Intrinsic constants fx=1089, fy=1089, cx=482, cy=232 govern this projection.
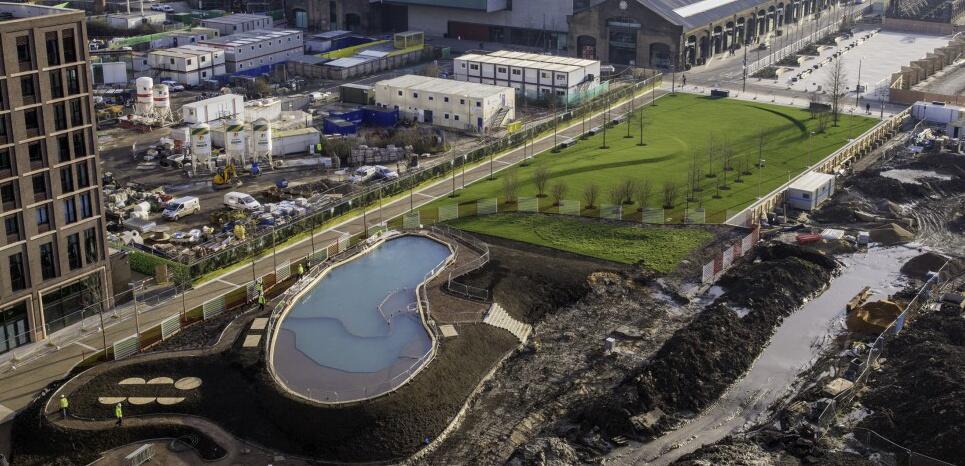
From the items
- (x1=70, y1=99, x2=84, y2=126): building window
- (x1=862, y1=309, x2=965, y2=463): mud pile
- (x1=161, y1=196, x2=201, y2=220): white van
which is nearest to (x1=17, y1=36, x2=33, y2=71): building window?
(x1=70, y1=99, x2=84, y2=126): building window

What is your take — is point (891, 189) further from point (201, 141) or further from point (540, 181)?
point (201, 141)

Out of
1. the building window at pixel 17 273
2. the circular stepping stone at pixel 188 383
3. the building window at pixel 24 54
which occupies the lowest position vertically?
the circular stepping stone at pixel 188 383

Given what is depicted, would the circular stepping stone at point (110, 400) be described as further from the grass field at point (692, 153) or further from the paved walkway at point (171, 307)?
the grass field at point (692, 153)

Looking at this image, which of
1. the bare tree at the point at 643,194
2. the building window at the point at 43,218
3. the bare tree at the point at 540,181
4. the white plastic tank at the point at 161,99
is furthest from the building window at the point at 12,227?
the white plastic tank at the point at 161,99

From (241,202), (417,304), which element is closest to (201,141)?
(241,202)

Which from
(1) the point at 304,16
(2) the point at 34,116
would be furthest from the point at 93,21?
(2) the point at 34,116
